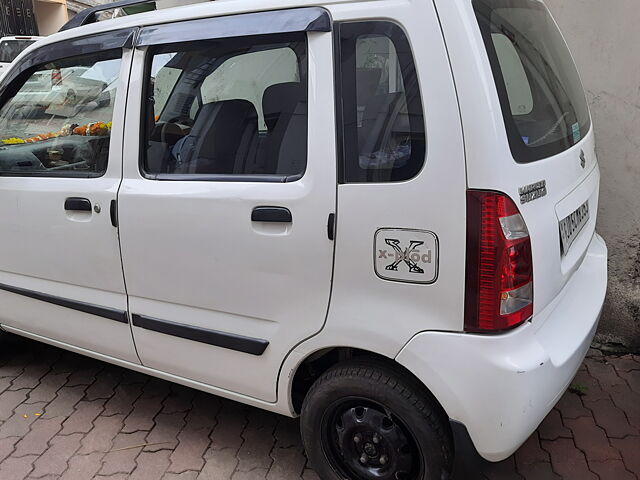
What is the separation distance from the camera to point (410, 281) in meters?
1.71

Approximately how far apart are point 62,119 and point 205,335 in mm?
1328

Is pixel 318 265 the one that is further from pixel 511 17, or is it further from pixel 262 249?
pixel 511 17

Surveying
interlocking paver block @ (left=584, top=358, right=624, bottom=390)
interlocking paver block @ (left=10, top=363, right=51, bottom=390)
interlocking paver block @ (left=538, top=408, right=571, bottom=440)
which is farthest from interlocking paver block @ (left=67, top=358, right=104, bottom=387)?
interlocking paver block @ (left=584, top=358, right=624, bottom=390)

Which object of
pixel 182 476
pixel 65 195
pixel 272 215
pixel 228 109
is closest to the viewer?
pixel 272 215

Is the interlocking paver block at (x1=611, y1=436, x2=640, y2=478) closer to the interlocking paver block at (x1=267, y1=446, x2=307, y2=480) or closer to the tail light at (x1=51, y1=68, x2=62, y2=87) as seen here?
the interlocking paver block at (x1=267, y1=446, x2=307, y2=480)

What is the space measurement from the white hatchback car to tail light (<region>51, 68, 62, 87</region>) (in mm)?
27

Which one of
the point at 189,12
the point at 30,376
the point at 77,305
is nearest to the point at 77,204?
the point at 77,305

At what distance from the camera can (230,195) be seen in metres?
2.02

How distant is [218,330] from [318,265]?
1.83 ft

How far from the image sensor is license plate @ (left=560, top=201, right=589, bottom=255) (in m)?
1.87

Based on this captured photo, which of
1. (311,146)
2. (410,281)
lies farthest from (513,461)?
(311,146)

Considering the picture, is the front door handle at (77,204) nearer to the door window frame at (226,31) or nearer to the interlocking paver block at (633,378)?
the door window frame at (226,31)

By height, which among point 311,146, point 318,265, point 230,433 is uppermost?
point 311,146

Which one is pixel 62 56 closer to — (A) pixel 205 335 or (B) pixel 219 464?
(A) pixel 205 335
